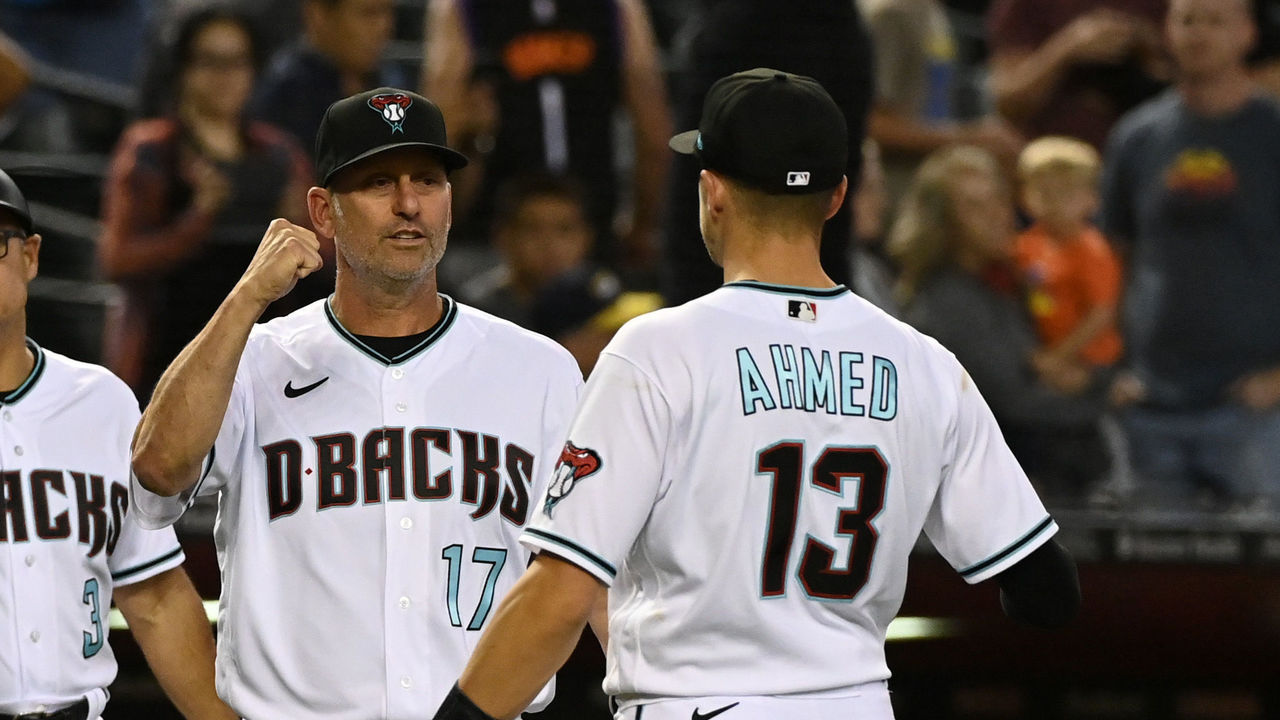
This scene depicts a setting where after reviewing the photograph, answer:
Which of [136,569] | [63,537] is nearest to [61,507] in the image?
[63,537]

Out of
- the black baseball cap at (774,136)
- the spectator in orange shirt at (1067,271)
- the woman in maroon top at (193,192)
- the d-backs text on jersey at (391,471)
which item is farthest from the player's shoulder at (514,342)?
the spectator in orange shirt at (1067,271)

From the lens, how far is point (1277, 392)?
522cm

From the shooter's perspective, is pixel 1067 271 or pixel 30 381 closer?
pixel 30 381

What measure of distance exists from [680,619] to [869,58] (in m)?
3.36

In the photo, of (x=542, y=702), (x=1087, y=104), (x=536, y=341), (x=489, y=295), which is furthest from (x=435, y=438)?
(x=1087, y=104)

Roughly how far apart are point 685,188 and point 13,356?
2.48 m

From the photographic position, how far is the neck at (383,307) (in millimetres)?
2559

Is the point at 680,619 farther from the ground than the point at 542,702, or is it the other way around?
the point at 680,619

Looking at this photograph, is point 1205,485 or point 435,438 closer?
point 435,438

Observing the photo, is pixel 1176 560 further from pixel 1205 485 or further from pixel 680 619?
pixel 680 619

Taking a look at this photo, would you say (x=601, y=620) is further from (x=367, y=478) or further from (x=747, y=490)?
(x=747, y=490)

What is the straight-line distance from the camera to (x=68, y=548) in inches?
109

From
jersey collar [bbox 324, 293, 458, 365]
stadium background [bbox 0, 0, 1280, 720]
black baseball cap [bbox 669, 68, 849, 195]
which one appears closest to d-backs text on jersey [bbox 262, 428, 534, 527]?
jersey collar [bbox 324, 293, 458, 365]

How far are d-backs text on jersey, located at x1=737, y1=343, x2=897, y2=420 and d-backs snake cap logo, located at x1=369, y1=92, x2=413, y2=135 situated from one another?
0.67m
